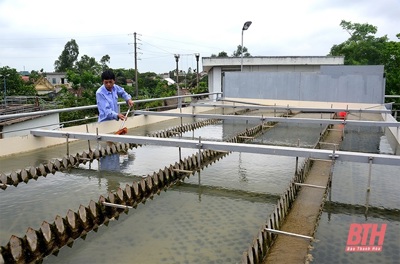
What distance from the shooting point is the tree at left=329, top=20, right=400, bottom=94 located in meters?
22.0

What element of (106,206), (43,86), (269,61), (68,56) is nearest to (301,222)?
(106,206)

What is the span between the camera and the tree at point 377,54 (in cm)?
2201

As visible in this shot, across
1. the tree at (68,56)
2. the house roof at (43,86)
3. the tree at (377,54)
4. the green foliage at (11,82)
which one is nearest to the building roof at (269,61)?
the tree at (377,54)

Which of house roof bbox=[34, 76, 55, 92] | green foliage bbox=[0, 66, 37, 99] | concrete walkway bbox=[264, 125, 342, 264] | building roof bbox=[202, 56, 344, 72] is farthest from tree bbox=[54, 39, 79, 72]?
concrete walkway bbox=[264, 125, 342, 264]

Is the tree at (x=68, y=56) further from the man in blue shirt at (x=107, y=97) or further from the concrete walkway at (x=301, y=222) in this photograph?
the concrete walkway at (x=301, y=222)

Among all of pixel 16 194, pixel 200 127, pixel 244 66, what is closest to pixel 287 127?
pixel 200 127

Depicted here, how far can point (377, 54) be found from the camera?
27375 mm

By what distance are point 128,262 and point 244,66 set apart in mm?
20864

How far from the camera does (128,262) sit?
9.53 ft

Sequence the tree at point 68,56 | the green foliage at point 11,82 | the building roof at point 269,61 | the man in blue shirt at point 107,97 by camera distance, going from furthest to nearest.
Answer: the tree at point 68,56 → the green foliage at point 11,82 → the building roof at point 269,61 → the man in blue shirt at point 107,97

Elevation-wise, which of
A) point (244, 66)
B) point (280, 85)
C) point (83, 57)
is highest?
point (83, 57)

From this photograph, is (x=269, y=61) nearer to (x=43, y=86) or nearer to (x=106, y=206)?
(x=106, y=206)

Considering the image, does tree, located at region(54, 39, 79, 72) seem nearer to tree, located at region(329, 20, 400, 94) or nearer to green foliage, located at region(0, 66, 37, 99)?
green foliage, located at region(0, 66, 37, 99)

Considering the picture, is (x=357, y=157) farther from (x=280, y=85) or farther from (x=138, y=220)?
(x=280, y=85)
